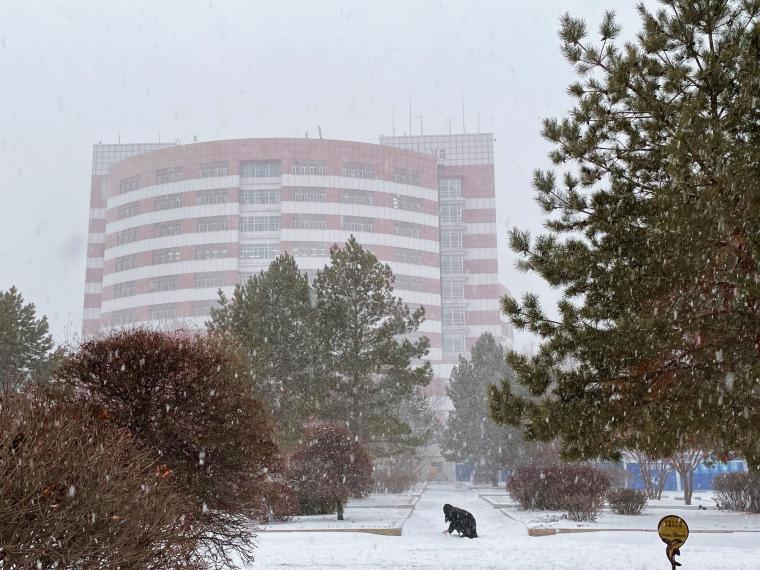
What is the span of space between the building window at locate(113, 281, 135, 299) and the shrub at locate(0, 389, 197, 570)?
4128 inches

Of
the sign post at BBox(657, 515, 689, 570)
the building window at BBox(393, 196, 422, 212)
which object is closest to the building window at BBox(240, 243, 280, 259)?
the building window at BBox(393, 196, 422, 212)

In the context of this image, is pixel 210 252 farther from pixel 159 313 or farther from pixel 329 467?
pixel 329 467

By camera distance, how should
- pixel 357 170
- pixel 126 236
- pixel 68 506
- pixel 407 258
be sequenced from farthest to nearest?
pixel 357 170 → pixel 126 236 → pixel 407 258 → pixel 68 506

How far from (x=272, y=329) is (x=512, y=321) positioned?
76.3 ft

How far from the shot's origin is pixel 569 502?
23.6 m

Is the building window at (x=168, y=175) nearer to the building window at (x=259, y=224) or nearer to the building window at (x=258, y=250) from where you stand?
the building window at (x=259, y=224)

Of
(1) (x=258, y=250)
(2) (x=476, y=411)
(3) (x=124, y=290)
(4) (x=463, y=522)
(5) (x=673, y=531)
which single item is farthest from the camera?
(3) (x=124, y=290)

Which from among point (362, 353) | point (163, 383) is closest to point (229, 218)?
point (362, 353)

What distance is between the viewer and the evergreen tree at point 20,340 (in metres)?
34.2

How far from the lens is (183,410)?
1199 cm

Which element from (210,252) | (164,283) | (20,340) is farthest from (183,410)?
(164,283)

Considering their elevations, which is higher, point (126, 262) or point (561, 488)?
point (126, 262)

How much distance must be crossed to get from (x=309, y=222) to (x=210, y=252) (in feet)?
46.2

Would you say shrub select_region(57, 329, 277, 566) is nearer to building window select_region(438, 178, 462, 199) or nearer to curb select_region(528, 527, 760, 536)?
curb select_region(528, 527, 760, 536)
